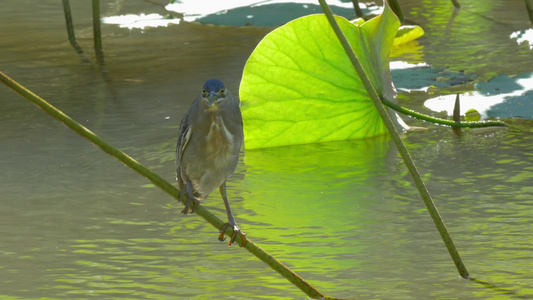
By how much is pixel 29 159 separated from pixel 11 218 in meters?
0.74

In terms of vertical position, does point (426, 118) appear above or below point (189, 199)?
below

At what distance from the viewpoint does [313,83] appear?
3.24m

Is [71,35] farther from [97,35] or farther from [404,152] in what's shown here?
[404,152]

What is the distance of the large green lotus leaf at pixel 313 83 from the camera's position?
121 inches

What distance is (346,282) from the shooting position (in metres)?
2.20

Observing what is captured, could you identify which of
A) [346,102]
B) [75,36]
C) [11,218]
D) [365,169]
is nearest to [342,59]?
[346,102]

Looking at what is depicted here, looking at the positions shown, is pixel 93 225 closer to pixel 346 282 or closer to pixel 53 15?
pixel 346 282

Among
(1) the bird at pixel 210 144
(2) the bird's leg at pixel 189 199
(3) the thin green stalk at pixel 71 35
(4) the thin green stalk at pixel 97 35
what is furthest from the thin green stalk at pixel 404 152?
(3) the thin green stalk at pixel 71 35

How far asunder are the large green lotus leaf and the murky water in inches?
4.7

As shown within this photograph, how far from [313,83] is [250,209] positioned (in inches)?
26.5

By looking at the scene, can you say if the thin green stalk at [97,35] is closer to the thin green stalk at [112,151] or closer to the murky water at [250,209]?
the murky water at [250,209]

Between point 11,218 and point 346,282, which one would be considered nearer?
point 346,282

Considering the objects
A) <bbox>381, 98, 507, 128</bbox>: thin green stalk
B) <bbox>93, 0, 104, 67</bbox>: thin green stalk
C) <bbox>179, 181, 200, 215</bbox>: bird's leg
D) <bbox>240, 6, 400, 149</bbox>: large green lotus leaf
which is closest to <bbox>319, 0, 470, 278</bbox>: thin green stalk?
<bbox>179, 181, 200, 215</bbox>: bird's leg

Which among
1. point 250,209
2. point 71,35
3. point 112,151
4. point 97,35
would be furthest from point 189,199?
point 71,35
